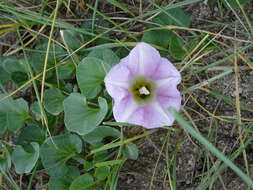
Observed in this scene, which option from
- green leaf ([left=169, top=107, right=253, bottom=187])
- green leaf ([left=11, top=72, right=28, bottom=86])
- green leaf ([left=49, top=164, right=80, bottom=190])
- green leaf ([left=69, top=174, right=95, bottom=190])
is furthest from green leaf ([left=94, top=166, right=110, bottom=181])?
green leaf ([left=169, top=107, right=253, bottom=187])

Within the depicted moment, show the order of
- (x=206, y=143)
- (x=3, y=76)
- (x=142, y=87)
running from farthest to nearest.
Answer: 1. (x=3, y=76)
2. (x=142, y=87)
3. (x=206, y=143)

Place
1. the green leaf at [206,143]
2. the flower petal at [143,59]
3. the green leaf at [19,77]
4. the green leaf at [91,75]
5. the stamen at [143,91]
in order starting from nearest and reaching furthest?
the green leaf at [206,143]
the flower petal at [143,59]
the stamen at [143,91]
the green leaf at [91,75]
the green leaf at [19,77]

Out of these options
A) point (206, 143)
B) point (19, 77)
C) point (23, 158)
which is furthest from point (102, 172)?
point (206, 143)

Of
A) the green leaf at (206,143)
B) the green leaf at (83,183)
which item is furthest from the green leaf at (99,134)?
the green leaf at (206,143)

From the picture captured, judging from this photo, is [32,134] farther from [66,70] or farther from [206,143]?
[206,143]

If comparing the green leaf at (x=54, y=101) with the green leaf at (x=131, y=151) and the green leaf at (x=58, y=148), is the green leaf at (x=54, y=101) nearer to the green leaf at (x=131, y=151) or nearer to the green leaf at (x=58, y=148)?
the green leaf at (x=58, y=148)

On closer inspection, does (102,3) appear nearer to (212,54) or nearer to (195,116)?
(212,54)
